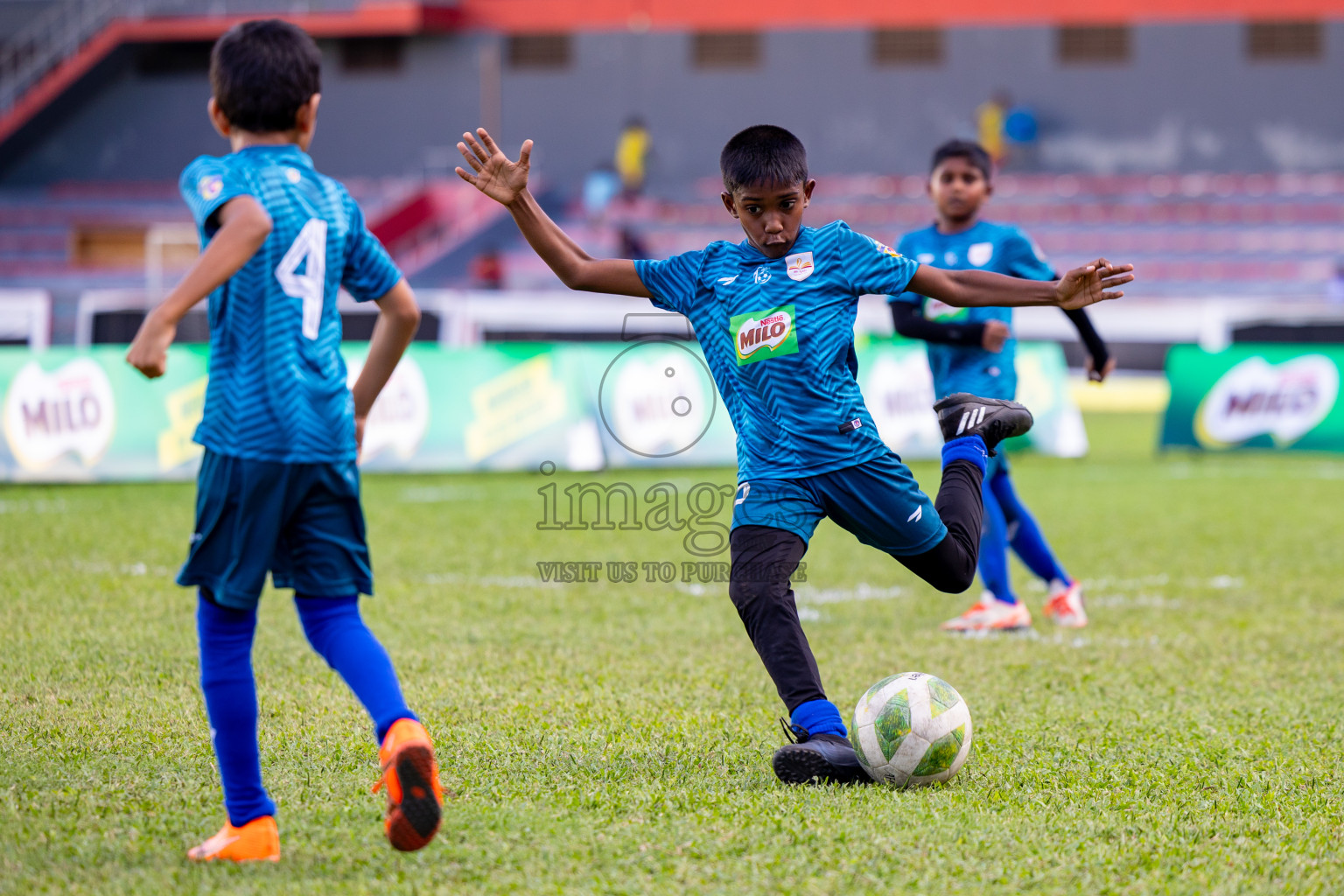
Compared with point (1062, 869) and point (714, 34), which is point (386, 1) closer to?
point (714, 34)

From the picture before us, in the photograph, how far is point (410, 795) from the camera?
115 inches

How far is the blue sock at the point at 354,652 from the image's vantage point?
3.12 m

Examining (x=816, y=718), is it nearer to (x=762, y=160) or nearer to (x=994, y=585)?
(x=762, y=160)

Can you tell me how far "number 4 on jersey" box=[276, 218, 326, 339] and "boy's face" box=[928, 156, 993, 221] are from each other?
11.6 feet

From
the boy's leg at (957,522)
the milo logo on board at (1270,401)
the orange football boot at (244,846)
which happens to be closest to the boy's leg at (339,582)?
the orange football boot at (244,846)

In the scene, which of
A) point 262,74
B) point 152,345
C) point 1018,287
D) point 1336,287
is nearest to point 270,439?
point 152,345

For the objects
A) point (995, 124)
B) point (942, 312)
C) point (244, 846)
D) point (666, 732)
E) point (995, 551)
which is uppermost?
point (995, 124)

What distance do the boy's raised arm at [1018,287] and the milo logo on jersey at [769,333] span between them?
1.19ft

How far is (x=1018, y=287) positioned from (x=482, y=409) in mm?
8543

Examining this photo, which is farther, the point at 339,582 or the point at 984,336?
the point at 984,336

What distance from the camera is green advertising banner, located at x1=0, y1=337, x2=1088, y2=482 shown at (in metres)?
10.7

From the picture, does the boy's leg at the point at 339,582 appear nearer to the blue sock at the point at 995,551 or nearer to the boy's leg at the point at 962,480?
the boy's leg at the point at 962,480

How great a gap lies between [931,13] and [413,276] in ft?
37.5

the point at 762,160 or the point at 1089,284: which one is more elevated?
the point at 762,160
